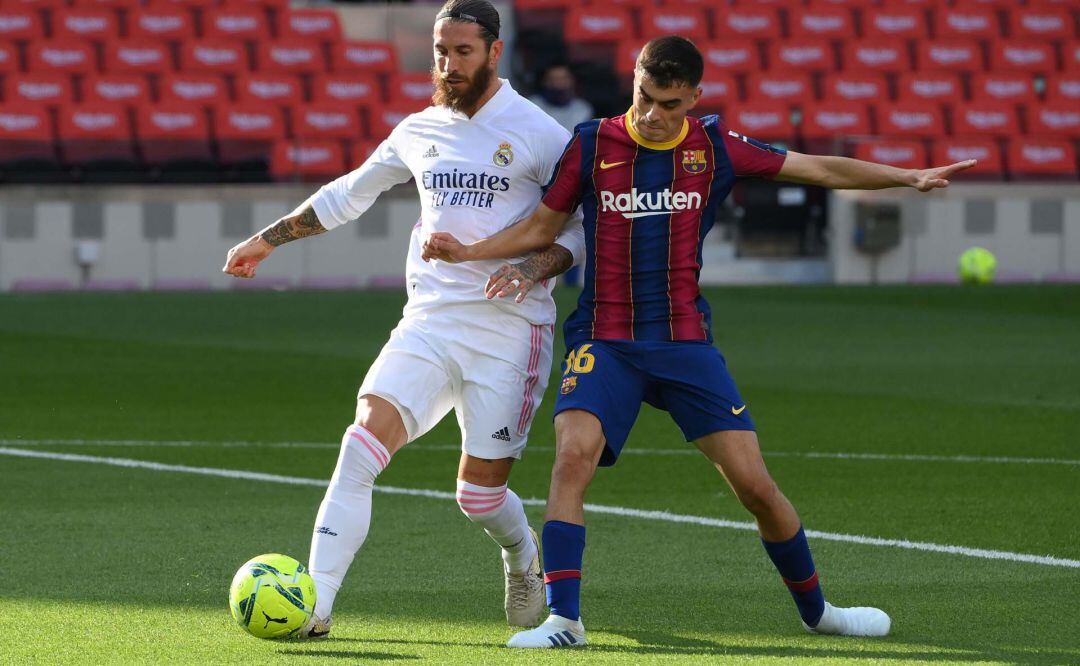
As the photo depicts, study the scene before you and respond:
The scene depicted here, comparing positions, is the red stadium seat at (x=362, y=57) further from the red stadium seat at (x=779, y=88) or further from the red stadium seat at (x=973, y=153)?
the red stadium seat at (x=973, y=153)

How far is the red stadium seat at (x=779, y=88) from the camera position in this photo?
73.2ft

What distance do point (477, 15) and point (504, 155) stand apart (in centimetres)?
43

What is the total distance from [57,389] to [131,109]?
9.21 m

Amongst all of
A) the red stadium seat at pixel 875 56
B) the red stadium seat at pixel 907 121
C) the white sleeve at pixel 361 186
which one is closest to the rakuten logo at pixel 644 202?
the white sleeve at pixel 361 186

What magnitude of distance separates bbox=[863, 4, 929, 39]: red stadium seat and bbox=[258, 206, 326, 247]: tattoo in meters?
18.7

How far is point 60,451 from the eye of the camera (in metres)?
9.23

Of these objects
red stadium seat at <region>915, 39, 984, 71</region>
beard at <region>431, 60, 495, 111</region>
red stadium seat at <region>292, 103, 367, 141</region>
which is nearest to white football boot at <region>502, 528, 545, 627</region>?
beard at <region>431, 60, 495, 111</region>

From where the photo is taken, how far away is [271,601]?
503cm

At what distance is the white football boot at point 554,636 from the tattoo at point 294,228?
1558 mm

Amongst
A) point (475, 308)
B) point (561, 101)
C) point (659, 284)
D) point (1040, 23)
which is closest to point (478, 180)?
point (475, 308)

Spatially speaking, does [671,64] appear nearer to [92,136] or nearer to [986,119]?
[92,136]

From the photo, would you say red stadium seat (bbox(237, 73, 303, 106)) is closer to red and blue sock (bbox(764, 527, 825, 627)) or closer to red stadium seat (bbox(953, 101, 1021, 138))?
red stadium seat (bbox(953, 101, 1021, 138))

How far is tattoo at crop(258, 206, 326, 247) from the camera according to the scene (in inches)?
231

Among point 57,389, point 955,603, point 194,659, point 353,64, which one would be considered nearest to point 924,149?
point 353,64
